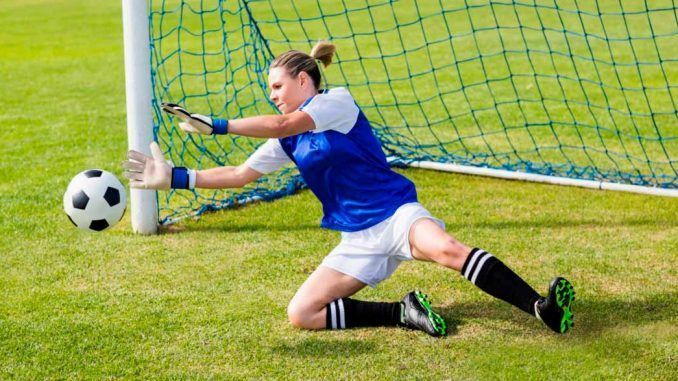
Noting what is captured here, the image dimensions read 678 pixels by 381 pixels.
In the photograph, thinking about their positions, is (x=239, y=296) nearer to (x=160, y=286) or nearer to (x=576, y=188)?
(x=160, y=286)

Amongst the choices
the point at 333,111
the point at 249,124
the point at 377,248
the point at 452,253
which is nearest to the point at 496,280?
the point at 452,253

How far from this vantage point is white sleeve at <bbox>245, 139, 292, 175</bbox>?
14.7 ft

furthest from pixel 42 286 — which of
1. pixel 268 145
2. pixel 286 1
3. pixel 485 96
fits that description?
pixel 286 1

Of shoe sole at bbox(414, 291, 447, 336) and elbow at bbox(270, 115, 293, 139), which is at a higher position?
elbow at bbox(270, 115, 293, 139)

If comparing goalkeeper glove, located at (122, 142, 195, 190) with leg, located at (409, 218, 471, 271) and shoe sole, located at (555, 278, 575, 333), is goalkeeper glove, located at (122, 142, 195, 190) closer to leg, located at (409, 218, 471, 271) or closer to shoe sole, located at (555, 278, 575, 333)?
leg, located at (409, 218, 471, 271)

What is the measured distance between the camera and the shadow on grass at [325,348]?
3961mm

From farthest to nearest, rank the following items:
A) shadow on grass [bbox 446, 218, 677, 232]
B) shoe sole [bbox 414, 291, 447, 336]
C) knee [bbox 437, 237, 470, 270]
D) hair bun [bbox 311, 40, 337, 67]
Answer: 1. shadow on grass [bbox 446, 218, 677, 232]
2. hair bun [bbox 311, 40, 337, 67]
3. shoe sole [bbox 414, 291, 447, 336]
4. knee [bbox 437, 237, 470, 270]

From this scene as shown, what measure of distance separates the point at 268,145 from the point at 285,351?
1.05 m

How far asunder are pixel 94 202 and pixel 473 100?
5.67 meters

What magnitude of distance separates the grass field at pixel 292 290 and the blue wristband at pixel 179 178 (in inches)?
24.8

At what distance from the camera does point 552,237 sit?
→ 18.0 feet

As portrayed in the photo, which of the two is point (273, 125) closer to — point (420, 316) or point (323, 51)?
point (323, 51)

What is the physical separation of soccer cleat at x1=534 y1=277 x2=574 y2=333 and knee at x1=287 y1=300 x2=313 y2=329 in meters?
1.03

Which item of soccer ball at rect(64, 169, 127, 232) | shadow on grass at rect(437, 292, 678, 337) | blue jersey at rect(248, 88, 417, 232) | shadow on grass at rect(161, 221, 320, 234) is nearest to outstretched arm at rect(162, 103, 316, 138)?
blue jersey at rect(248, 88, 417, 232)
